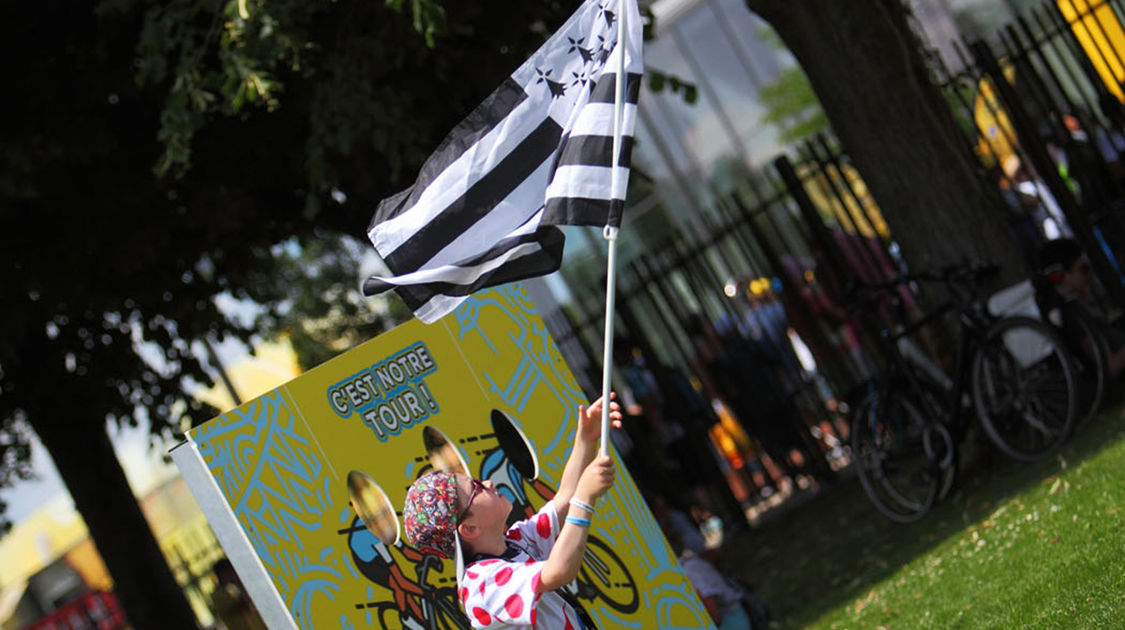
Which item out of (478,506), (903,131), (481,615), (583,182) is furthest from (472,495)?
(903,131)

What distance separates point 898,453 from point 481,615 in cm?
515

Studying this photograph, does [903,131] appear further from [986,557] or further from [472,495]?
[472,495]

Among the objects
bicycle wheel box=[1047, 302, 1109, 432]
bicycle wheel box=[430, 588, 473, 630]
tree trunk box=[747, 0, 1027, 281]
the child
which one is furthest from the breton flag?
tree trunk box=[747, 0, 1027, 281]

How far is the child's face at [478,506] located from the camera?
4.43 m

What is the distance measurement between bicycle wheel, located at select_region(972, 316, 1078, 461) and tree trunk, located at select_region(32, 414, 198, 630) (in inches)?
347

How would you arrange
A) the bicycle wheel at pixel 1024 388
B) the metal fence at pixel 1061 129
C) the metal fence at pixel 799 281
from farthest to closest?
the metal fence at pixel 799 281
the metal fence at pixel 1061 129
the bicycle wheel at pixel 1024 388

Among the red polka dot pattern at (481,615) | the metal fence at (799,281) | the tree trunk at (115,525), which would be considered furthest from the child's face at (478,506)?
the tree trunk at (115,525)

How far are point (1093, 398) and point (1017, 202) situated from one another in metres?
3.43

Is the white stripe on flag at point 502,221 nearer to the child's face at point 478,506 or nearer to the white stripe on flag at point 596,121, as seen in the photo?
the white stripe on flag at point 596,121

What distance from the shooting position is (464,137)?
5426 millimetres

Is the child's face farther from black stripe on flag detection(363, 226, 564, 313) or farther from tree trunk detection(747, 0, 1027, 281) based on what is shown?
tree trunk detection(747, 0, 1027, 281)

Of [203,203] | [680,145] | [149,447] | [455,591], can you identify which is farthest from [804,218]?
[680,145]

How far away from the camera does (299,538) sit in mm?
5793

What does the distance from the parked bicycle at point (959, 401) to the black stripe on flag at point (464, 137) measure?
3902 mm
